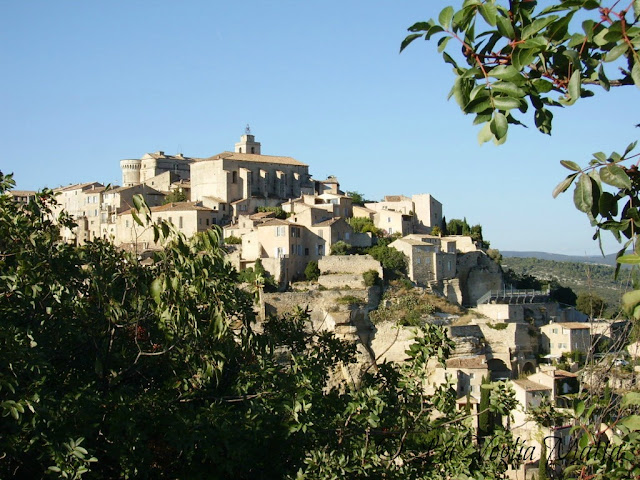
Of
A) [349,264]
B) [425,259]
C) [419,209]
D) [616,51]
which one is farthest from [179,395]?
[419,209]

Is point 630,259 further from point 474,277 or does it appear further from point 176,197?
point 176,197

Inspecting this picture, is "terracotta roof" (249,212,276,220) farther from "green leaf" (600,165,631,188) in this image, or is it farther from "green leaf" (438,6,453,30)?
"green leaf" (600,165,631,188)

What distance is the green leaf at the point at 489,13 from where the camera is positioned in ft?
A: 9.86

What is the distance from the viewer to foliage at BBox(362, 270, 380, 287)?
131 feet

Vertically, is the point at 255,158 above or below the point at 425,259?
above

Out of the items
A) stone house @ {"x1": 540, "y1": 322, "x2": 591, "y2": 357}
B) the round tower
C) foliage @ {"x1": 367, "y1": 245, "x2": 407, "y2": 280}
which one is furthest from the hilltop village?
the round tower

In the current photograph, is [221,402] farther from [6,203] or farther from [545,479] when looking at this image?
[545,479]

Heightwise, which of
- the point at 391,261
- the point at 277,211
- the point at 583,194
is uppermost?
the point at 277,211

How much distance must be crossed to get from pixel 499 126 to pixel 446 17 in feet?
1.75

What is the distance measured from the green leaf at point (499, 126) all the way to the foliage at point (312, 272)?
126 ft

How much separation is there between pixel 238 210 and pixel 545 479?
3859 centimetres

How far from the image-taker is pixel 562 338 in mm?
40062

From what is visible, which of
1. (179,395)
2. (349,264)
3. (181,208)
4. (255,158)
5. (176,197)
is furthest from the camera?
(255,158)

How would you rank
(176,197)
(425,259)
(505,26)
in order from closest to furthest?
(505,26) → (425,259) → (176,197)
